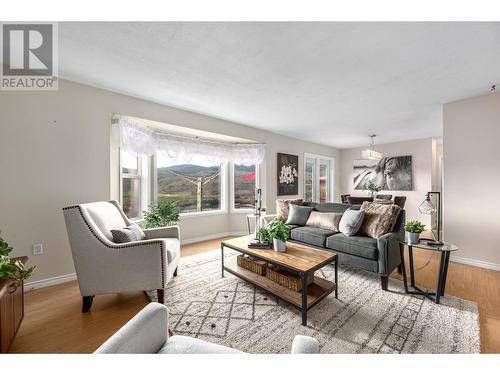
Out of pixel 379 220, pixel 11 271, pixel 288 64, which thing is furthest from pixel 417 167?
pixel 11 271

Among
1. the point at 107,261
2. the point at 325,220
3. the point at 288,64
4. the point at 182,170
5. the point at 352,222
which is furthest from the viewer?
the point at 182,170

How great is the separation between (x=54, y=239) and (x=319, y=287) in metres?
2.94

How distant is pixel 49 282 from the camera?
229cm

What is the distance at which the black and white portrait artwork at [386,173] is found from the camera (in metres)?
5.47

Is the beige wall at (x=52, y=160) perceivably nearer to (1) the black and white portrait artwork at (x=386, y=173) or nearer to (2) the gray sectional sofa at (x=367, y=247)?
(2) the gray sectional sofa at (x=367, y=247)

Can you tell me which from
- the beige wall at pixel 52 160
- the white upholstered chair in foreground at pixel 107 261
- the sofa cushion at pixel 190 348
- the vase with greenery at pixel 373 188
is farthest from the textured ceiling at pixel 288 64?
the vase with greenery at pixel 373 188

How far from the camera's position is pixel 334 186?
265 inches

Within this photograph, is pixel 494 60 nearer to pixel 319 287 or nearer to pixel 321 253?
pixel 321 253

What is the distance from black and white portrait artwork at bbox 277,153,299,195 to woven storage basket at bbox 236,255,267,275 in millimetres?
2706

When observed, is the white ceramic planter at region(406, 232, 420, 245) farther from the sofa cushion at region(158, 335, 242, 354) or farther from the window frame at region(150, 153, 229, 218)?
Answer: the window frame at region(150, 153, 229, 218)

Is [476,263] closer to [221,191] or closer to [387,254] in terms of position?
[387,254]

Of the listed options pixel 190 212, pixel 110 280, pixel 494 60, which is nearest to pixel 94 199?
pixel 110 280

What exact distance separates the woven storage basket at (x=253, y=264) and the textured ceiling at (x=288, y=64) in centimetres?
205

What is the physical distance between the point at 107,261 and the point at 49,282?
4.00 ft
